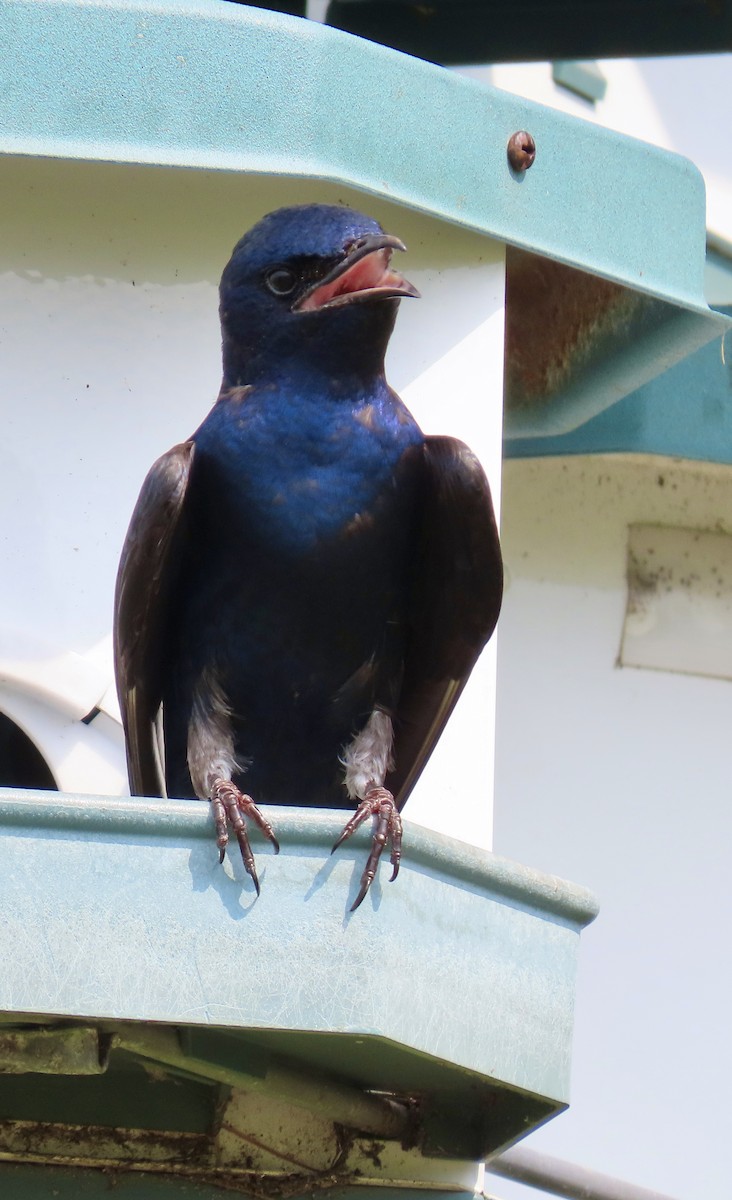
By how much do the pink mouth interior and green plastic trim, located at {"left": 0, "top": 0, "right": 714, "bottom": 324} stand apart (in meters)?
0.13

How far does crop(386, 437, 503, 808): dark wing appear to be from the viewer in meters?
2.72

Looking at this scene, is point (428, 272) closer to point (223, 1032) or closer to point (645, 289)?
point (645, 289)

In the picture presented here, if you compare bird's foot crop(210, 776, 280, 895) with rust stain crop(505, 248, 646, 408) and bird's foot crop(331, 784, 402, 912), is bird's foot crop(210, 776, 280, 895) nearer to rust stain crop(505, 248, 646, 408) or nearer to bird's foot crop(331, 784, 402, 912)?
bird's foot crop(331, 784, 402, 912)

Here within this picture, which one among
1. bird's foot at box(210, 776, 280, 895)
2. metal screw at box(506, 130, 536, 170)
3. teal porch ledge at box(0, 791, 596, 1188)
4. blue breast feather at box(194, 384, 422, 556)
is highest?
metal screw at box(506, 130, 536, 170)

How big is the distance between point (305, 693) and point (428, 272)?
0.59 metres

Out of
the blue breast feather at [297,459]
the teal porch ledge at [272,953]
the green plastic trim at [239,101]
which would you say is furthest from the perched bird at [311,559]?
the teal porch ledge at [272,953]

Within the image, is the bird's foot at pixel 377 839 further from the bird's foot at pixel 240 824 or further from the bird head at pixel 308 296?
the bird head at pixel 308 296

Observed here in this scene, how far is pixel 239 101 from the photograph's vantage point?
8.98 feet

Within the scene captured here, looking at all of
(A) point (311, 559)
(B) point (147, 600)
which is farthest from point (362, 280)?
(B) point (147, 600)

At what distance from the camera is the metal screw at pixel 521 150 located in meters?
2.88

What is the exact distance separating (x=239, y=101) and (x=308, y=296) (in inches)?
9.9

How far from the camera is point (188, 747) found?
277 centimetres

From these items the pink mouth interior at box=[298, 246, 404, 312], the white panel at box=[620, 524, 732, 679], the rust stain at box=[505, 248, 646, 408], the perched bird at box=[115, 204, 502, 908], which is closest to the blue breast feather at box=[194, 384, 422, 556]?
the perched bird at box=[115, 204, 502, 908]

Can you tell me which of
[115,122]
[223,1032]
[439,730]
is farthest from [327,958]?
[115,122]
